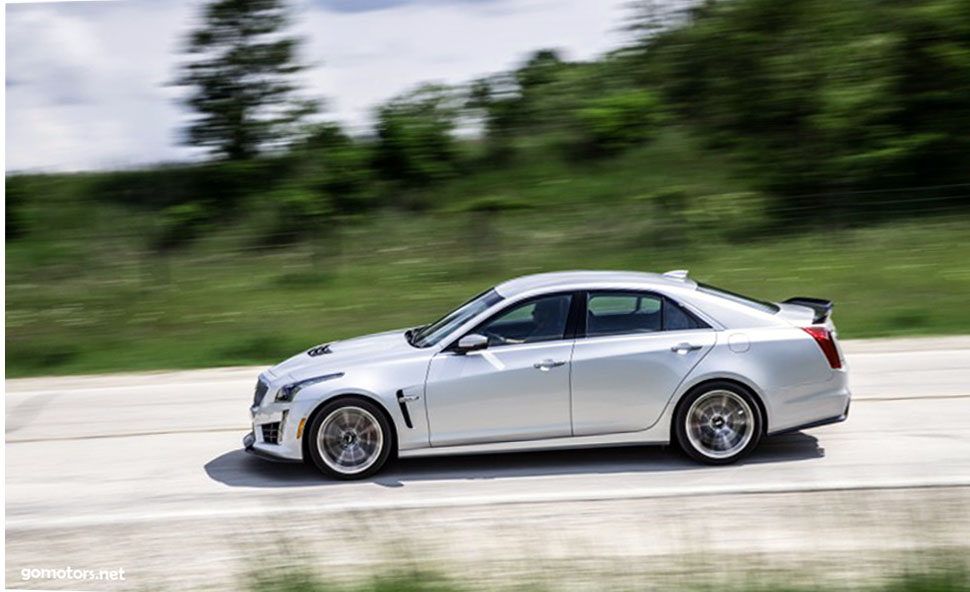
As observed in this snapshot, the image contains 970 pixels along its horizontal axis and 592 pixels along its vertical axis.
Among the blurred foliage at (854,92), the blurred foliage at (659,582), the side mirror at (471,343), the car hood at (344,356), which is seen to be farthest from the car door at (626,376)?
the blurred foliage at (854,92)

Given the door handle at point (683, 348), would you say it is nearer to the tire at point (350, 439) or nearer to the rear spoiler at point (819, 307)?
the rear spoiler at point (819, 307)

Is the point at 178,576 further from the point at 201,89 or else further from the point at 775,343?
the point at 201,89

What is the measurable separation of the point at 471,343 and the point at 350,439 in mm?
1185

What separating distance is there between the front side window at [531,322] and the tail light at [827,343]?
1.88 m

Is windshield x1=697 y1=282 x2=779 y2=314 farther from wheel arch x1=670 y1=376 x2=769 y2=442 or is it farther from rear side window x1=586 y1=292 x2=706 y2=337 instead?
wheel arch x1=670 y1=376 x2=769 y2=442

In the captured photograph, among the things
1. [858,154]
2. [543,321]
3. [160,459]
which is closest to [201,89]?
[858,154]

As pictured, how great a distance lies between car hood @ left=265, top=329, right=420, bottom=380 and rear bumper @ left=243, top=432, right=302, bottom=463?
1.76 feet

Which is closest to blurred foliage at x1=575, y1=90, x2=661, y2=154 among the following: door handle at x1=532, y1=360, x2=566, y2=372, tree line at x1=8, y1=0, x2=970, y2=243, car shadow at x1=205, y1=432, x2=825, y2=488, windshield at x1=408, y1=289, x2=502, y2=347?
tree line at x1=8, y1=0, x2=970, y2=243

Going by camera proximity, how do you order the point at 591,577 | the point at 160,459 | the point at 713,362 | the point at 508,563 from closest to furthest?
the point at 591,577, the point at 508,563, the point at 713,362, the point at 160,459

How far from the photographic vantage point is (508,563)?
255 inches

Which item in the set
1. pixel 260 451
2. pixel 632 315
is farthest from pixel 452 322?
pixel 260 451

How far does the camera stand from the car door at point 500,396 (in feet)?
28.5

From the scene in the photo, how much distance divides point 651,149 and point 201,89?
9.87 metres

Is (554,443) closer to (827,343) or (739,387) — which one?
(739,387)
